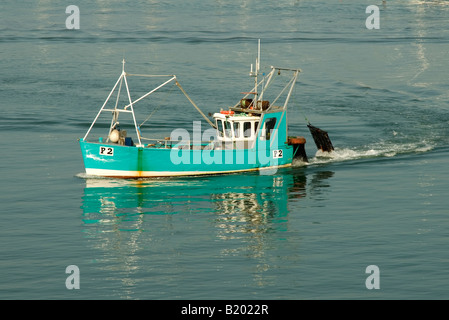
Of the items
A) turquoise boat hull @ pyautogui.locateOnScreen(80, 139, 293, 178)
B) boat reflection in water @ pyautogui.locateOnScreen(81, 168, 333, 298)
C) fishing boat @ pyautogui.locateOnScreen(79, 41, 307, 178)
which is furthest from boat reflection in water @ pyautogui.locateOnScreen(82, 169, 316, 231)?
fishing boat @ pyautogui.locateOnScreen(79, 41, 307, 178)

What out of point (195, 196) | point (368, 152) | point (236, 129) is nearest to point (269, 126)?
point (236, 129)

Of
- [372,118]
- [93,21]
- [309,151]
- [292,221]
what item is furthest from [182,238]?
[93,21]

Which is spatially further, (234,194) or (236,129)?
(236,129)

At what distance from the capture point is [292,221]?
142ft

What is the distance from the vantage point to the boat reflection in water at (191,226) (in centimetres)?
3516

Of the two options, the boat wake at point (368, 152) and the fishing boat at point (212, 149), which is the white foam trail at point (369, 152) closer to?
the boat wake at point (368, 152)

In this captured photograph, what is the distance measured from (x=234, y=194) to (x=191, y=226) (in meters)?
7.63

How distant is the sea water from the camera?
3428 cm

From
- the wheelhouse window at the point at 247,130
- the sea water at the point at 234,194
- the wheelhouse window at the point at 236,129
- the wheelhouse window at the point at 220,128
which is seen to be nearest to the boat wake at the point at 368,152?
the sea water at the point at 234,194

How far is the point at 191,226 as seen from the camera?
4197 centimetres

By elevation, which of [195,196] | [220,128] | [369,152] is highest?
[220,128]

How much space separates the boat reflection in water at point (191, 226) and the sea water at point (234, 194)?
0.13 m

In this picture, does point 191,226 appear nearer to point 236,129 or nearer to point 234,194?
point 234,194
